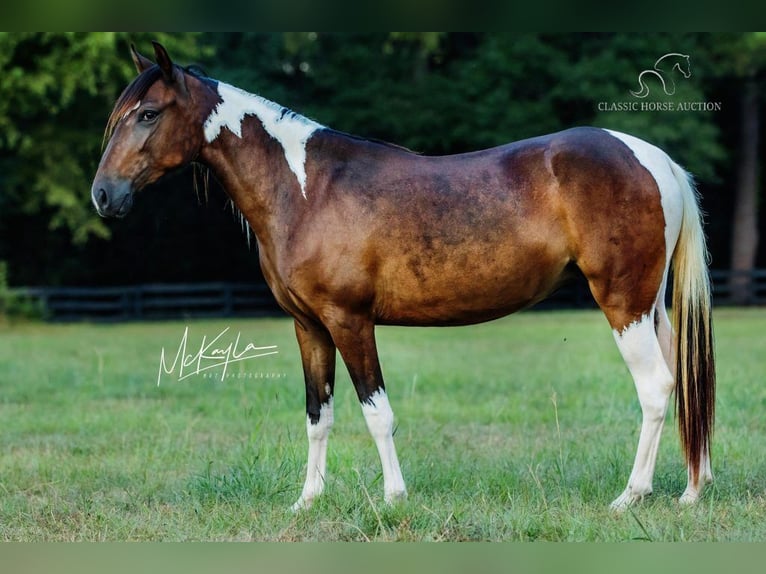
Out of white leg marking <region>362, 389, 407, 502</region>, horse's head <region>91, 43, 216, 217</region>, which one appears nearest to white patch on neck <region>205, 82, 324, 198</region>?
Answer: horse's head <region>91, 43, 216, 217</region>

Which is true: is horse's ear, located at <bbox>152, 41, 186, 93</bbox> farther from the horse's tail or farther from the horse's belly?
the horse's tail

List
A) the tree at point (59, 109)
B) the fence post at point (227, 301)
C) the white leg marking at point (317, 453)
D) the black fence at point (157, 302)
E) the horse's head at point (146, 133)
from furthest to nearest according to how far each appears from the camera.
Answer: the fence post at point (227, 301) < the black fence at point (157, 302) < the tree at point (59, 109) < the white leg marking at point (317, 453) < the horse's head at point (146, 133)

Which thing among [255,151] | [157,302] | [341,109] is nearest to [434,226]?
[255,151]

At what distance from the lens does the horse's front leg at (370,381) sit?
428cm

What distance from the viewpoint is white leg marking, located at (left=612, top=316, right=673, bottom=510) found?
14.1 feet

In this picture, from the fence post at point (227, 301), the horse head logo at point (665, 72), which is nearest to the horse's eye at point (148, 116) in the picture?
the horse head logo at point (665, 72)

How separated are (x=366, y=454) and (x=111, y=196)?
7.65ft

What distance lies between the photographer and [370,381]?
432 centimetres

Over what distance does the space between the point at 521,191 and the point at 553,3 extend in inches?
38.5

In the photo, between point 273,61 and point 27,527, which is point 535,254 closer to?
point 27,527

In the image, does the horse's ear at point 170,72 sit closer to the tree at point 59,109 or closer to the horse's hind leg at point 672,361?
the horse's hind leg at point 672,361

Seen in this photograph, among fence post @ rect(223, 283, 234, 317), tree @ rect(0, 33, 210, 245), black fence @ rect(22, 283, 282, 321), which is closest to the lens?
tree @ rect(0, 33, 210, 245)

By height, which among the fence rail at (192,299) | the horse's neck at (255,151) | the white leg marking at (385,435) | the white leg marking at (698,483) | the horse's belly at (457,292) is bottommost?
the fence rail at (192,299)

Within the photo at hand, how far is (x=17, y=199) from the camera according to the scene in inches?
695
